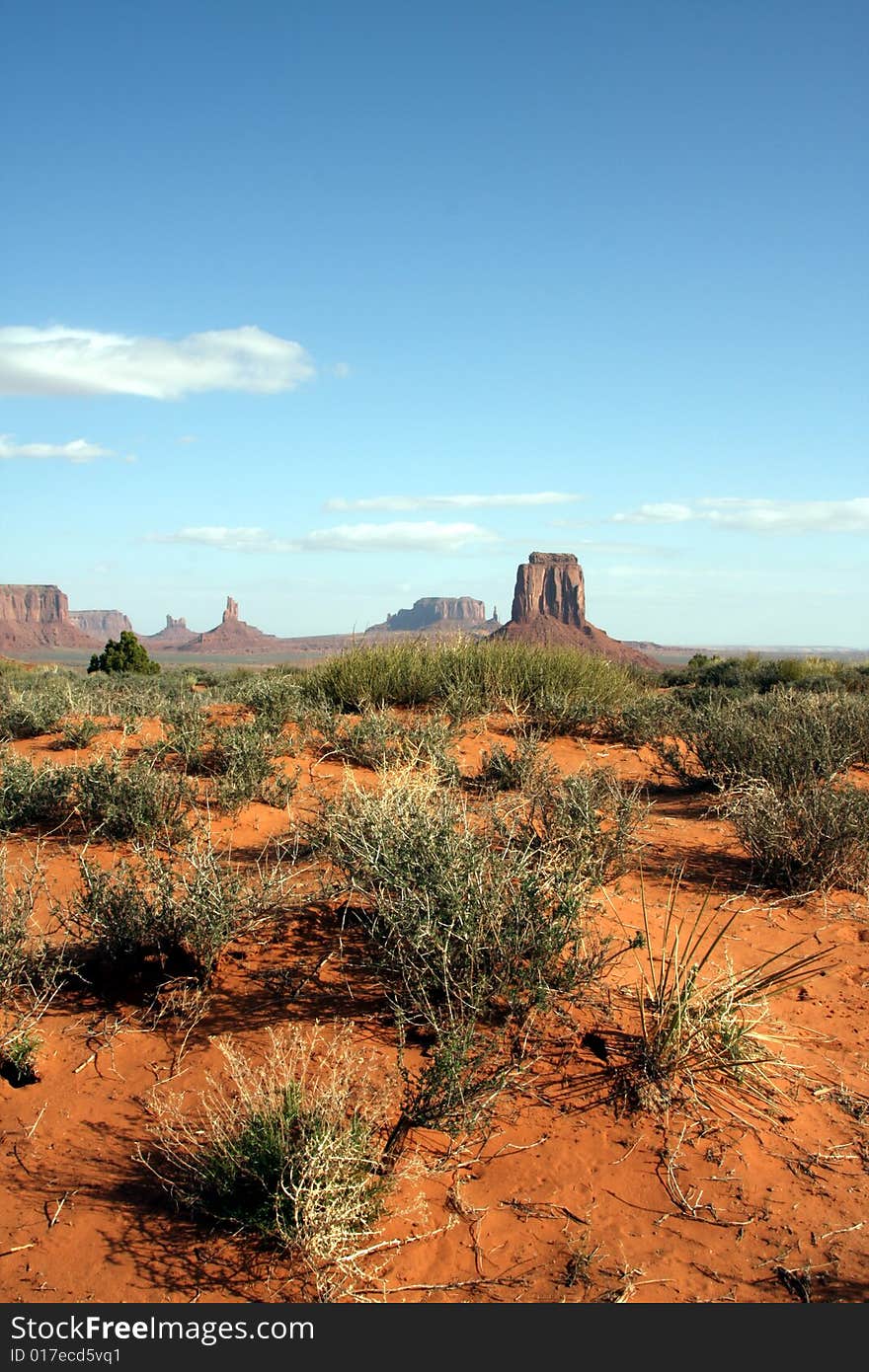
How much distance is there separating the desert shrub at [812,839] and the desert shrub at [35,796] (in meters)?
4.92

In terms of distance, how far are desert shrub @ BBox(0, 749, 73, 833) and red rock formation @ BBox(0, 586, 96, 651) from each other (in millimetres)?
153333

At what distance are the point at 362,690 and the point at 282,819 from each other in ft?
12.6

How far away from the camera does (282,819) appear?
6.93 metres

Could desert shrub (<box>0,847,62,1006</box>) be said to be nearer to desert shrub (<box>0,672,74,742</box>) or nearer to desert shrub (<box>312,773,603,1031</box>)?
desert shrub (<box>312,773,603,1031</box>)

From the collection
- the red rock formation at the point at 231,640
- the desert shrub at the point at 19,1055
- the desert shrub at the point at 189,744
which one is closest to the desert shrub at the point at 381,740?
the desert shrub at the point at 189,744

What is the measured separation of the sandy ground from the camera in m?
2.84

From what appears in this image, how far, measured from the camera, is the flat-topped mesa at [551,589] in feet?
335

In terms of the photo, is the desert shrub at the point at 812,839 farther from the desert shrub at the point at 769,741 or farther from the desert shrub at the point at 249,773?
the desert shrub at the point at 249,773

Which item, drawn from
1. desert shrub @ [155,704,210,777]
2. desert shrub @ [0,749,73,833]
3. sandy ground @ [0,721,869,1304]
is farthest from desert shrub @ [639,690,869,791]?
desert shrub @ [0,749,73,833]

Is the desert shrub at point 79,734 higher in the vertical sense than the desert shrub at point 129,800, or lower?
higher

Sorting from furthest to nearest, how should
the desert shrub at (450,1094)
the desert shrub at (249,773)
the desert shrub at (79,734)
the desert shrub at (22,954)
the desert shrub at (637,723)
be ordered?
the desert shrub at (637,723) < the desert shrub at (79,734) < the desert shrub at (249,773) < the desert shrub at (22,954) < the desert shrub at (450,1094)

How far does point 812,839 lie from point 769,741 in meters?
1.94
